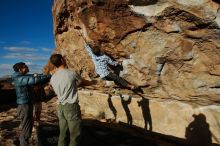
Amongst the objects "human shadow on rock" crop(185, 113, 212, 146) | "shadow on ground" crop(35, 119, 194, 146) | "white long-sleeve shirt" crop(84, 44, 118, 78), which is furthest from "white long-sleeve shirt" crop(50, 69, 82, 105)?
"human shadow on rock" crop(185, 113, 212, 146)

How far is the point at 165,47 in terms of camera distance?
823cm

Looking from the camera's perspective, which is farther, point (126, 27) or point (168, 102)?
point (168, 102)

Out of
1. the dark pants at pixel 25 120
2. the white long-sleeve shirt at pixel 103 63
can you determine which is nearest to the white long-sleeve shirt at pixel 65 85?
the dark pants at pixel 25 120

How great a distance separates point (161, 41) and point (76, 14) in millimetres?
2997

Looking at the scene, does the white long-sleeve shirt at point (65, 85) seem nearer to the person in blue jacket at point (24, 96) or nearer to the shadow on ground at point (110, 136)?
the person in blue jacket at point (24, 96)

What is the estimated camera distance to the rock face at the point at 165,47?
7375mm

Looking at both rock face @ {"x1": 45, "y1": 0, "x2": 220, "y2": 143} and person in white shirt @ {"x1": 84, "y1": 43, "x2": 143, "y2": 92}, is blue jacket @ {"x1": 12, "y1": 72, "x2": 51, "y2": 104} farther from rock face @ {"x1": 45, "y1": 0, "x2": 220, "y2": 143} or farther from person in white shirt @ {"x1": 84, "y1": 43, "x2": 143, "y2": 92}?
person in white shirt @ {"x1": 84, "y1": 43, "x2": 143, "y2": 92}

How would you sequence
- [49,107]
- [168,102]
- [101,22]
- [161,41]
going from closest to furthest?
[161,41] < [101,22] < [168,102] < [49,107]

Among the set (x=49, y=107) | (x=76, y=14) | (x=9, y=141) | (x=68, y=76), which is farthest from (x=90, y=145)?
(x=49, y=107)

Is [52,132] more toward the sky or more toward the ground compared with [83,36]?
more toward the ground

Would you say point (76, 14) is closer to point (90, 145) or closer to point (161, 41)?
point (161, 41)

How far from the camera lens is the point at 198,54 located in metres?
7.84

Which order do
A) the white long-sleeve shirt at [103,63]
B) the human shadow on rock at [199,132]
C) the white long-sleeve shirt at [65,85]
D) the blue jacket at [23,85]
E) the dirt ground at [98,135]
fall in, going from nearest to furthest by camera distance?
the white long-sleeve shirt at [65,85], the blue jacket at [23,85], the dirt ground at [98,135], the human shadow on rock at [199,132], the white long-sleeve shirt at [103,63]


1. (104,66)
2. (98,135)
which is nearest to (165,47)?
(104,66)
